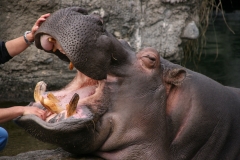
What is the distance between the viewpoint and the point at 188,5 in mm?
6074

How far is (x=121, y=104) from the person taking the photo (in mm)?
2871

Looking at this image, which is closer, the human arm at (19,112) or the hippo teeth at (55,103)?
the hippo teeth at (55,103)

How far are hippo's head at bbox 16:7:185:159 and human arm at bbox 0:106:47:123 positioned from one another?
0.05 meters

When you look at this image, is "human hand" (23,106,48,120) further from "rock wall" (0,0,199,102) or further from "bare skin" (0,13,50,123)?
"rock wall" (0,0,199,102)

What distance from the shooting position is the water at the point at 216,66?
4.82 m

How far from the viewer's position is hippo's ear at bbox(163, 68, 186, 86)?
2.95 meters

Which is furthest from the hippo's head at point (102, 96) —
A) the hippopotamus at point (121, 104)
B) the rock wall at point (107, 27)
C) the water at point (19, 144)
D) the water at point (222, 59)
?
the water at point (222, 59)

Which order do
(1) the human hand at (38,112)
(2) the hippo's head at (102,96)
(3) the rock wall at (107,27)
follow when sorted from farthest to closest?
(3) the rock wall at (107,27)
(1) the human hand at (38,112)
(2) the hippo's head at (102,96)

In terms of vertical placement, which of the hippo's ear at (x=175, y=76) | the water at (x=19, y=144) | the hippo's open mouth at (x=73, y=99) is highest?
the hippo's ear at (x=175, y=76)

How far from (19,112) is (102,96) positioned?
688mm

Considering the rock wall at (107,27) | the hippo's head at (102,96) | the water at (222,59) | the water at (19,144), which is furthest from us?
the water at (222,59)

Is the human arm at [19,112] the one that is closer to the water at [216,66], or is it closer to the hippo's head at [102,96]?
the hippo's head at [102,96]

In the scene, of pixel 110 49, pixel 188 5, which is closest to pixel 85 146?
pixel 110 49

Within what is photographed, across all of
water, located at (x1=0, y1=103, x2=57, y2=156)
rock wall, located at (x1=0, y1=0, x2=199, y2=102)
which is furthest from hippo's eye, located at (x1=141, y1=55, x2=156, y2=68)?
rock wall, located at (x1=0, y1=0, x2=199, y2=102)
